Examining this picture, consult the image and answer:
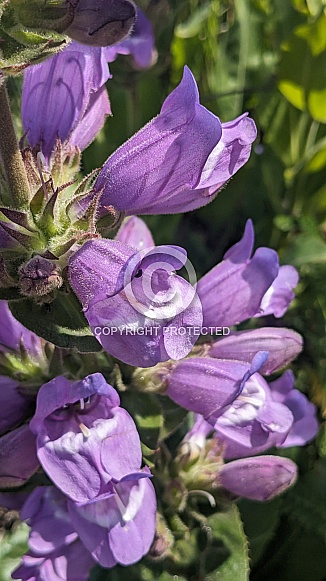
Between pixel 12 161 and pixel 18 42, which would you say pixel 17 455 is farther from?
pixel 18 42

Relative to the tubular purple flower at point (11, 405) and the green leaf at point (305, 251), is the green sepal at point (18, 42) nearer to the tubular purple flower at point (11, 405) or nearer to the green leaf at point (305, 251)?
the tubular purple flower at point (11, 405)

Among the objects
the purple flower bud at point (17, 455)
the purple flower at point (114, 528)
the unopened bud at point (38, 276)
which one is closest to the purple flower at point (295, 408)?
the purple flower at point (114, 528)

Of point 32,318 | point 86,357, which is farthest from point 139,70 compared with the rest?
point 32,318

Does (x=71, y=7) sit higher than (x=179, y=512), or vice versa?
(x=71, y=7)

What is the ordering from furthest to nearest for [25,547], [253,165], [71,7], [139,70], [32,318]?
[253,165], [139,70], [25,547], [32,318], [71,7]

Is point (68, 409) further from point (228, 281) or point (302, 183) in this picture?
point (302, 183)

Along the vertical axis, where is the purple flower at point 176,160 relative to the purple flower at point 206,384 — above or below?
above
